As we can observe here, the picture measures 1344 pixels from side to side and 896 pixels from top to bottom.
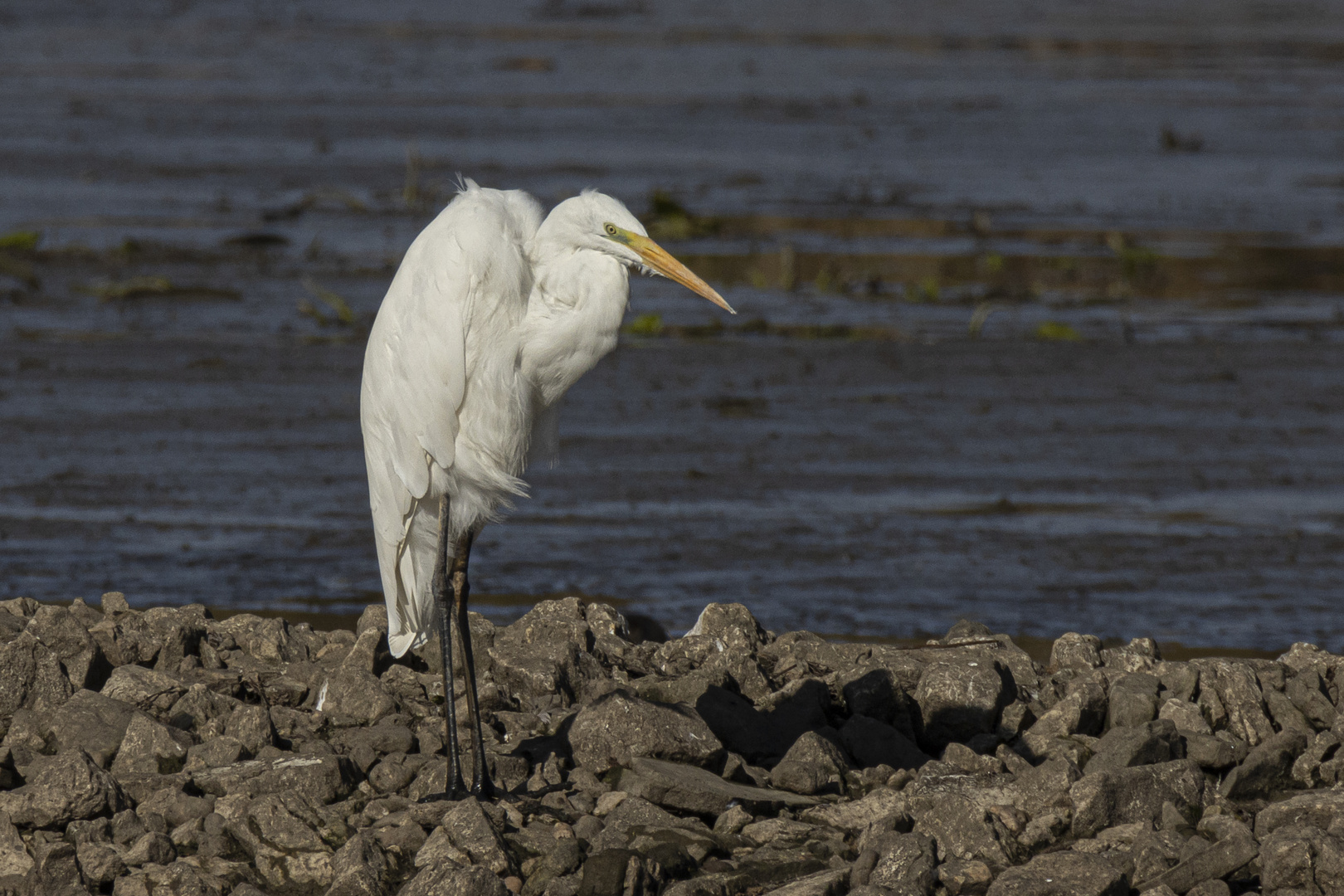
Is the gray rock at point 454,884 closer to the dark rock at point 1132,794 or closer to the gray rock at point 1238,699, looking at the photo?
the dark rock at point 1132,794

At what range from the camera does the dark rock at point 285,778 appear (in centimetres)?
552

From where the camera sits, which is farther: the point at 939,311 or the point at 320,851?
the point at 939,311

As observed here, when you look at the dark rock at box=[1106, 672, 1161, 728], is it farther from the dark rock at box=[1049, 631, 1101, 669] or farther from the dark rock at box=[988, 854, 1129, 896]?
the dark rock at box=[988, 854, 1129, 896]

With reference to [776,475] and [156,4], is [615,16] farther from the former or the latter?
[776,475]

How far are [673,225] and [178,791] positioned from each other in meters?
12.4

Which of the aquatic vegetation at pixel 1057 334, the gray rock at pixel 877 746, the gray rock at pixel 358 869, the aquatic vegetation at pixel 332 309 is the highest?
the aquatic vegetation at pixel 1057 334

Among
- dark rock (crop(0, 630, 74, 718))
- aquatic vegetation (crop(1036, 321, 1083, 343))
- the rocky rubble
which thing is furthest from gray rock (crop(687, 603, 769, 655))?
aquatic vegetation (crop(1036, 321, 1083, 343))

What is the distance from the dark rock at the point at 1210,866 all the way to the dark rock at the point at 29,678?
146 inches

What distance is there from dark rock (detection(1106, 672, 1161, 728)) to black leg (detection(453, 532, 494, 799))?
7.54ft

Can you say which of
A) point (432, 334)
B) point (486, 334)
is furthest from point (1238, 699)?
point (432, 334)

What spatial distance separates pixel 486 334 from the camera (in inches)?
231

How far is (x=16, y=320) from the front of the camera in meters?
14.1

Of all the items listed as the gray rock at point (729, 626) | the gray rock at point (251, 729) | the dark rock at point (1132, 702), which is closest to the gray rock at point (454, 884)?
the gray rock at point (251, 729)

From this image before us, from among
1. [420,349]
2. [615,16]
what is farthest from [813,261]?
[615,16]
